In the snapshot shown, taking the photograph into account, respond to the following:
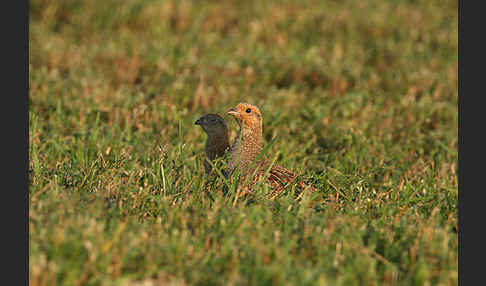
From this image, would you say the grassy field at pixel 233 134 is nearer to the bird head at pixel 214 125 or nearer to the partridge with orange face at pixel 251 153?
the partridge with orange face at pixel 251 153

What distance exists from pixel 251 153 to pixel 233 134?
1.40 m

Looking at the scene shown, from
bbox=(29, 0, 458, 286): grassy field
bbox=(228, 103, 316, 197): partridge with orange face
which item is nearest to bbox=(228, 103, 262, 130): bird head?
bbox=(228, 103, 316, 197): partridge with orange face

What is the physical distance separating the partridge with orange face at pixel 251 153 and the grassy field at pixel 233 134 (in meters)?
0.20

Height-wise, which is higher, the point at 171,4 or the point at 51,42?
the point at 171,4

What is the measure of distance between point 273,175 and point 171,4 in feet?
21.1

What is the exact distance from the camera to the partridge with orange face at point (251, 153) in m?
4.91

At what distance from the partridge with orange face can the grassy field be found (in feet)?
0.67

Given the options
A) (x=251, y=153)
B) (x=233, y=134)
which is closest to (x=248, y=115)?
(x=251, y=153)

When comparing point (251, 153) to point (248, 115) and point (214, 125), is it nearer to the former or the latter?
point (248, 115)

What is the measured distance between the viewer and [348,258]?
12.0 ft

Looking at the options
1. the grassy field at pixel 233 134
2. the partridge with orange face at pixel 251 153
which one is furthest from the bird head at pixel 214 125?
the grassy field at pixel 233 134

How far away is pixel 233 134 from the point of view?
22.1 ft

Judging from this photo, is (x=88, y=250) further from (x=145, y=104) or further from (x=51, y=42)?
(x=51, y=42)

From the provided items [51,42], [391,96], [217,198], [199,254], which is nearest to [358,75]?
[391,96]
